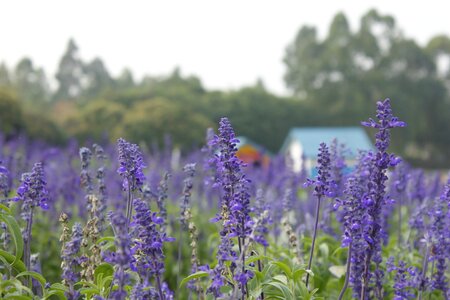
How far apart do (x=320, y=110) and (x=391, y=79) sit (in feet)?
34.9

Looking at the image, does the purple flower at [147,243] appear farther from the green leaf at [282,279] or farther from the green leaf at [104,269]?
the green leaf at [282,279]

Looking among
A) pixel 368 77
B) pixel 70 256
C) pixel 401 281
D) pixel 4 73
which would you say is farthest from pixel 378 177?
pixel 4 73

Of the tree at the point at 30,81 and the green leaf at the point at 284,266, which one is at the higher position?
the tree at the point at 30,81

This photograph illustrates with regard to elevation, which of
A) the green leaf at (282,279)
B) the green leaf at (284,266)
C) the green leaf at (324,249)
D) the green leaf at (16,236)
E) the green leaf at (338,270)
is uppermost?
the green leaf at (16,236)

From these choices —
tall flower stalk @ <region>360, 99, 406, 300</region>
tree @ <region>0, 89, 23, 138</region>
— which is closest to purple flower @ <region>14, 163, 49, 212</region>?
tall flower stalk @ <region>360, 99, 406, 300</region>

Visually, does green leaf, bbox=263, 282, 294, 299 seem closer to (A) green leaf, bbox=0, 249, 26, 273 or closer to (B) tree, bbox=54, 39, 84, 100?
(A) green leaf, bbox=0, 249, 26, 273

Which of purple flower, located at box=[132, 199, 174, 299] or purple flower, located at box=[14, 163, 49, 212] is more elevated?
purple flower, located at box=[14, 163, 49, 212]

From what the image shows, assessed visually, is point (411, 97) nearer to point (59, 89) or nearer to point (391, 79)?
point (391, 79)

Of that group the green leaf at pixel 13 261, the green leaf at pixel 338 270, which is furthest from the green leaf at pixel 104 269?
the green leaf at pixel 338 270

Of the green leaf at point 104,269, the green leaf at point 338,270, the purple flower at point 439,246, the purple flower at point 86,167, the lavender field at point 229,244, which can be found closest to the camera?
the lavender field at point 229,244

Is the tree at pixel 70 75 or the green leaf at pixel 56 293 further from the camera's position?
the tree at pixel 70 75

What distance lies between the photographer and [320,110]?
6894cm

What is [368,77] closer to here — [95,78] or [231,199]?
[95,78]

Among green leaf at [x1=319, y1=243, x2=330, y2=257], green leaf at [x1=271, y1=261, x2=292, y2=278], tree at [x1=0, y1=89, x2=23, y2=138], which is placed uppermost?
tree at [x1=0, y1=89, x2=23, y2=138]
